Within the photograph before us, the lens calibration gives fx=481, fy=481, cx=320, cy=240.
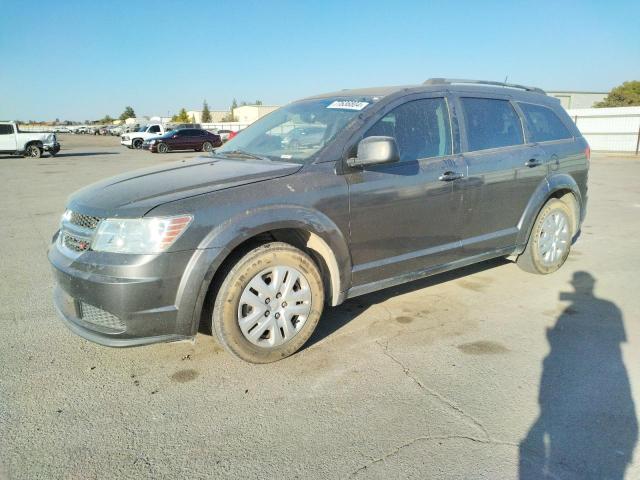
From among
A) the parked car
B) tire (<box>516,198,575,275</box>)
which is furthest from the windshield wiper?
the parked car

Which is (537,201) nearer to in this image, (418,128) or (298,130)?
(418,128)

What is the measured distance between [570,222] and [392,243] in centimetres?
260

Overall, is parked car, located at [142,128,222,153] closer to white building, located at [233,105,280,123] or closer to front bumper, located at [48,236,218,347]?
front bumper, located at [48,236,218,347]

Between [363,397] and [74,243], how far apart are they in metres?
2.00

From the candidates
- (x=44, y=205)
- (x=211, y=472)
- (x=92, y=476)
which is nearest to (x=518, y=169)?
(x=211, y=472)

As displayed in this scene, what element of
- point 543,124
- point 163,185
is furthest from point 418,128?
point 163,185

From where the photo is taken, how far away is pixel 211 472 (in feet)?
7.22

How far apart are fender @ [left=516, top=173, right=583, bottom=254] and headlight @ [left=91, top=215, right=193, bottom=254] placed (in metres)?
3.26

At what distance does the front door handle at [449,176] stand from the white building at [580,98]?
165ft

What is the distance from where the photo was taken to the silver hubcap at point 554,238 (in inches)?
191

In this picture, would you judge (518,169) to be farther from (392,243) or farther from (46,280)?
(46,280)

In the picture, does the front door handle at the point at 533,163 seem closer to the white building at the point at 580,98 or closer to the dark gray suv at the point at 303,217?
the dark gray suv at the point at 303,217

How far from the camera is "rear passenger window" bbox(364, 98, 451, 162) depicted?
3.65m

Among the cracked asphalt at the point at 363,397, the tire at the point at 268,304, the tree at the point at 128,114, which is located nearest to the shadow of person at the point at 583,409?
the cracked asphalt at the point at 363,397
